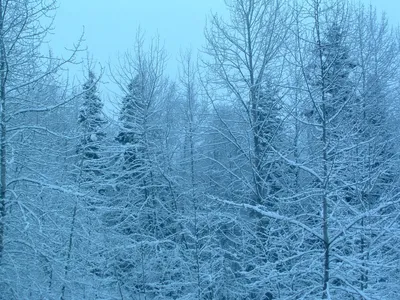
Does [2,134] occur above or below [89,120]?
below

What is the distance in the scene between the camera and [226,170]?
1397 cm

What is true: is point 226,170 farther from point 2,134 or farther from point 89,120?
point 2,134

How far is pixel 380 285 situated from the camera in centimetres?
820

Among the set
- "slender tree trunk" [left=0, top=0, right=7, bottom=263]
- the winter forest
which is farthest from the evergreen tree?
"slender tree trunk" [left=0, top=0, right=7, bottom=263]

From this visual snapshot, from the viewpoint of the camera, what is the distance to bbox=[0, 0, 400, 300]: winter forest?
→ 7855 mm

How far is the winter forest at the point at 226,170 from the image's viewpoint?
7.86 m

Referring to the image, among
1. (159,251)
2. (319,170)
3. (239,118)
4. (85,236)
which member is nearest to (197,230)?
(159,251)

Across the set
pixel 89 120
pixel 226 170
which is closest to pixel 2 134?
pixel 89 120

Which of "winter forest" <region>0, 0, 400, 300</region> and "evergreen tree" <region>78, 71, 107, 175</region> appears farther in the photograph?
"evergreen tree" <region>78, 71, 107, 175</region>

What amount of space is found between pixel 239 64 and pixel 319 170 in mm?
5317

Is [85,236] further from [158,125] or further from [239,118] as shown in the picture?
[158,125]

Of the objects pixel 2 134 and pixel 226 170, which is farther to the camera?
pixel 226 170

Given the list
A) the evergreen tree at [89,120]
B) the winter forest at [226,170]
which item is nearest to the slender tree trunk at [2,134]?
the winter forest at [226,170]

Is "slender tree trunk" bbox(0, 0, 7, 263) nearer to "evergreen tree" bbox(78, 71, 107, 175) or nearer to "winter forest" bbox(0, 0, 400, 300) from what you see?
"winter forest" bbox(0, 0, 400, 300)
